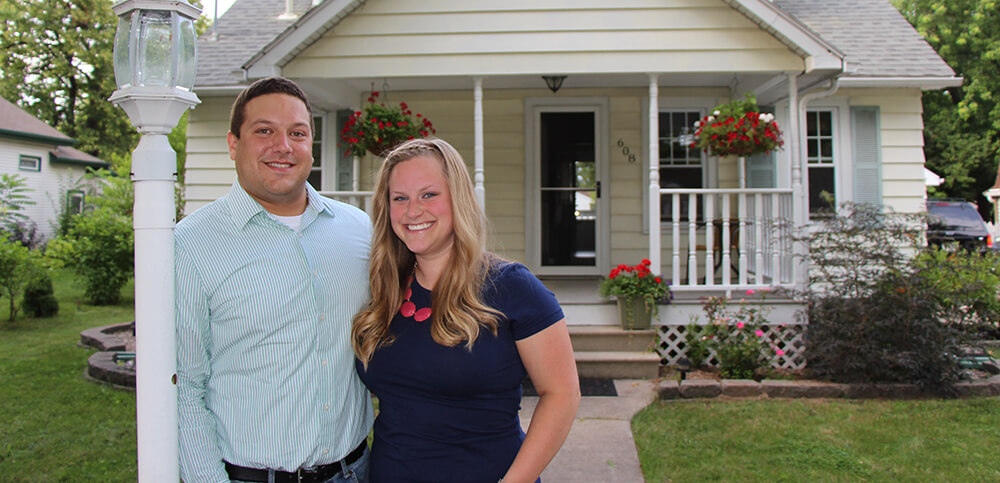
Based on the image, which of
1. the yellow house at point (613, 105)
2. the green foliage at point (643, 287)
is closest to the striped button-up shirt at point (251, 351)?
the yellow house at point (613, 105)

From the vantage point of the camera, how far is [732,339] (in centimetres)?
573

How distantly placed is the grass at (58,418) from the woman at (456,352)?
3.10m

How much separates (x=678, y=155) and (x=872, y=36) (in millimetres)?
2476

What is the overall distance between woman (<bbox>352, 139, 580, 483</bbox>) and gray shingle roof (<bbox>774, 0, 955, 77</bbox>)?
606 centimetres

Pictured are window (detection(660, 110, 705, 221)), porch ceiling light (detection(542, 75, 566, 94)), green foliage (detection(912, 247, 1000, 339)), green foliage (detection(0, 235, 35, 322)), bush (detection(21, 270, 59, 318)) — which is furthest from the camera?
bush (detection(21, 270, 59, 318))

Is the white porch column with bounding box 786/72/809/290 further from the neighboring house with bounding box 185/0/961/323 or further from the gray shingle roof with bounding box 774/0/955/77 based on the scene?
the gray shingle roof with bounding box 774/0/955/77

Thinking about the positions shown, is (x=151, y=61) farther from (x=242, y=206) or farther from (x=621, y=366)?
(x=621, y=366)

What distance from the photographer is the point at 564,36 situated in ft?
20.1

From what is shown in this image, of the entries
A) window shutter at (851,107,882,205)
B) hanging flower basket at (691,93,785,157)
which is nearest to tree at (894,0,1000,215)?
window shutter at (851,107,882,205)

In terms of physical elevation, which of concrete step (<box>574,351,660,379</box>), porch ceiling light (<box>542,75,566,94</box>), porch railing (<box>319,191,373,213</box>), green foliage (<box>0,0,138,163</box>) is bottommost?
concrete step (<box>574,351,660,379</box>)

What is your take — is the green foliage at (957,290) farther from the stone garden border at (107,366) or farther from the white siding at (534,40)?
the stone garden border at (107,366)

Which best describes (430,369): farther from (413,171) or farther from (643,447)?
(643,447)

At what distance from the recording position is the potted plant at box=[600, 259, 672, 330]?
602 cm

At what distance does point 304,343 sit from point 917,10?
30.4 m
